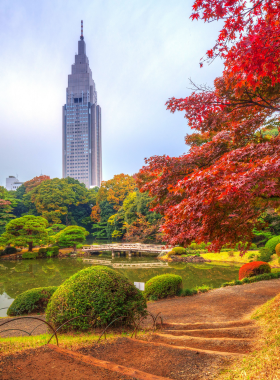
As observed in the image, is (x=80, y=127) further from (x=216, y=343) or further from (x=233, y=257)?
(x=216, y=343)

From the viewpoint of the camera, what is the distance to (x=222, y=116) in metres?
4.62

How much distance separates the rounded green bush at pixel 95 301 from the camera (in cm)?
397

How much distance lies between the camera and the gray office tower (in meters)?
83.8

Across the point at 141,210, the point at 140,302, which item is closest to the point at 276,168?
the point at 140,302

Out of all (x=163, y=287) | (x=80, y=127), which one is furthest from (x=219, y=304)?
(x=80, y=127)

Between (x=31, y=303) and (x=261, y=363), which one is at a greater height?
(x=261, y=363)

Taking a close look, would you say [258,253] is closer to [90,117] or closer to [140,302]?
[140,302]

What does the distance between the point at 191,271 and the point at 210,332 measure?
10.8m

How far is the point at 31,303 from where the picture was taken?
680cm

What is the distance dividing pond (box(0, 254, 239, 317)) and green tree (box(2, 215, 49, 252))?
70.1 inches

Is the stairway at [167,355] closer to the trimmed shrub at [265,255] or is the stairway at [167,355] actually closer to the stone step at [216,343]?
the stone step at [216,343]

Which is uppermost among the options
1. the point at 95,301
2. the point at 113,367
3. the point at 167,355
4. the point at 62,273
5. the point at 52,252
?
the point at 52,252

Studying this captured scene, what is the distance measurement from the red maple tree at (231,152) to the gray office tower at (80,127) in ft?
266

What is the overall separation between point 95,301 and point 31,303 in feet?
12.7
